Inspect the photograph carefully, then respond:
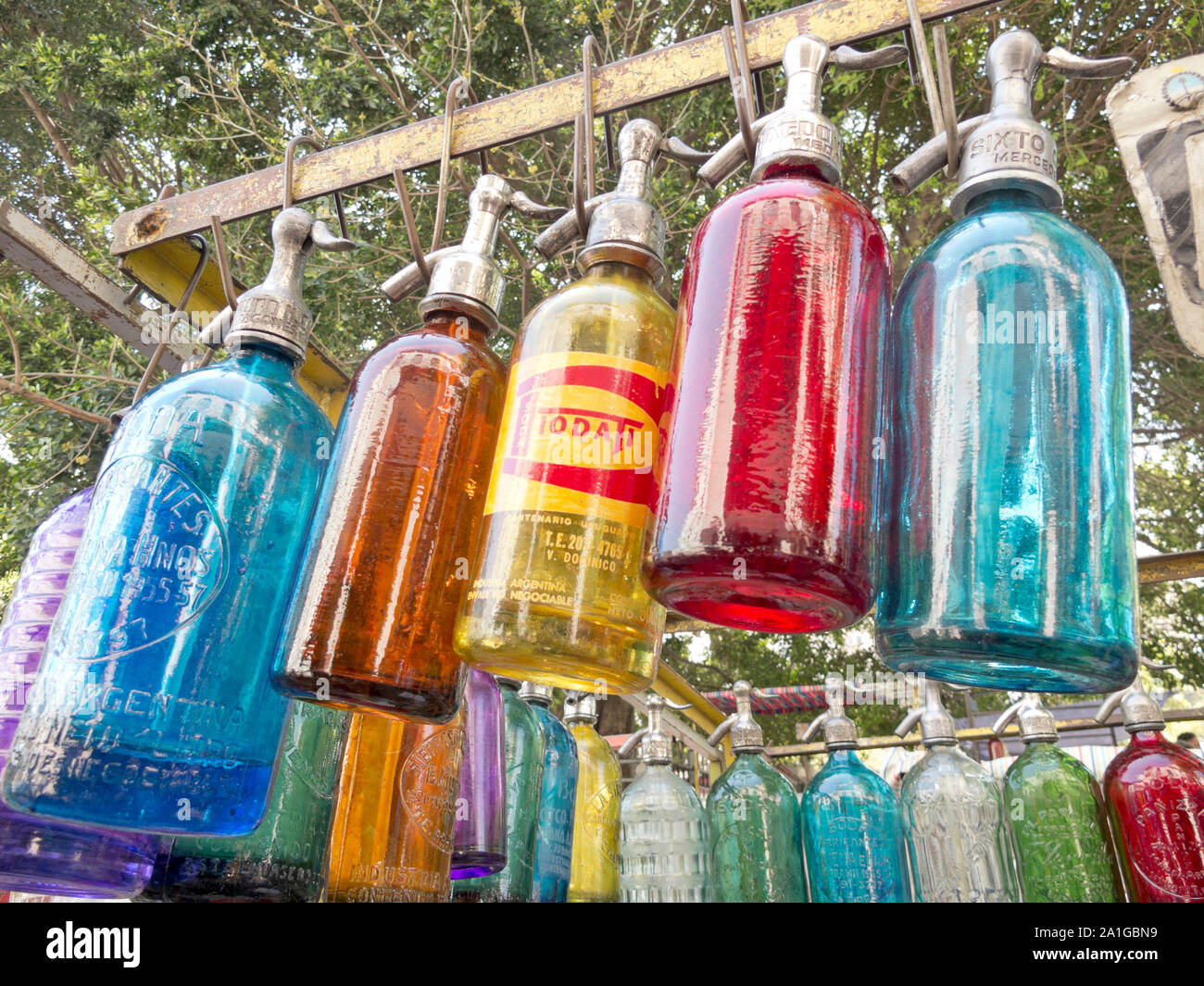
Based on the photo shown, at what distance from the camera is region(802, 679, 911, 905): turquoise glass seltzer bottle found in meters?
1.35

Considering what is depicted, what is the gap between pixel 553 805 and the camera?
1295mm

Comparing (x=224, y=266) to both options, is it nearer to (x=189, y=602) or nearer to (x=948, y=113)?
(x=189, y=602)

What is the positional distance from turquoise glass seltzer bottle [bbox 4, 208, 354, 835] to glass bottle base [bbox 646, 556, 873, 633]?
377 millimetres

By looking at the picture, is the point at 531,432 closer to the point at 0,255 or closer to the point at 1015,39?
the point at 1015,39

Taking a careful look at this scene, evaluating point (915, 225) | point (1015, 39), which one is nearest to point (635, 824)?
point (1015, 39)

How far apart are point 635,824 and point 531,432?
112 centimetres

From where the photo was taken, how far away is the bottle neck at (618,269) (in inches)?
30.6

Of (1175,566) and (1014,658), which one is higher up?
(1175,566)

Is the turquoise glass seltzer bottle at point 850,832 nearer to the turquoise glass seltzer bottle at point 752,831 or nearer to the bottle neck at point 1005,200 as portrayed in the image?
the turquoise glass seltzer bottle at point 752,831

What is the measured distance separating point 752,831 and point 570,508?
102cm

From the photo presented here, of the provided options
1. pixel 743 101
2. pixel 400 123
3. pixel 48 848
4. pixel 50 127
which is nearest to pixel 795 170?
pixel 743 101

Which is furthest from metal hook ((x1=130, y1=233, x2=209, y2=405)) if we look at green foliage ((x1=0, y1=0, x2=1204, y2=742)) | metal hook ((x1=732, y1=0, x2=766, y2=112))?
green foliage ((x1=0, y1=0, x2=1204, y2=742))

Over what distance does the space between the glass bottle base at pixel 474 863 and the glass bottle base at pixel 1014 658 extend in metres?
0.63

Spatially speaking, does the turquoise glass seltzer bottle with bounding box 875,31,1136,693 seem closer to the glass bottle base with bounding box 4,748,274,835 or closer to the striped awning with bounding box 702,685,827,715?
the glass bottle base with bounding box 4,748,274,835
